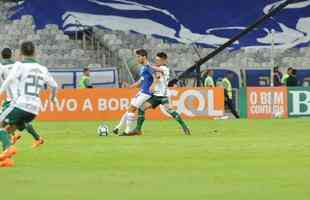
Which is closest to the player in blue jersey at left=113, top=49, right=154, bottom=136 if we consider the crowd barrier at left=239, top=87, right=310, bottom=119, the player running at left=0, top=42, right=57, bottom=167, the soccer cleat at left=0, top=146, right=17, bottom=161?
the player running at left=0, top=42, right=57, bottom=167

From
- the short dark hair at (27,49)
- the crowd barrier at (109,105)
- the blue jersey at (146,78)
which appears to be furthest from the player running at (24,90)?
the crowd barrier at (109,105)

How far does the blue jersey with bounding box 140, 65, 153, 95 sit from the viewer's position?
24.6m

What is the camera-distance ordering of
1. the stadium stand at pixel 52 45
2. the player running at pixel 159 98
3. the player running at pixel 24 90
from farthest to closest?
1. the stadium stand at pixel 52 45
2. the player running at pixel 159 98
3. the player running at pixel 24 90

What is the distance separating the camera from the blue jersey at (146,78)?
24578 millimetres

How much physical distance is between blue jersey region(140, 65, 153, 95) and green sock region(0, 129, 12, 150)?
9509 mm

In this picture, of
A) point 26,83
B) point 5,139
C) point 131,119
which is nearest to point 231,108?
point 131,119

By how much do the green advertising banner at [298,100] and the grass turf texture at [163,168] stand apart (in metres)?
12.8

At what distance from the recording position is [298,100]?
37.1 meters

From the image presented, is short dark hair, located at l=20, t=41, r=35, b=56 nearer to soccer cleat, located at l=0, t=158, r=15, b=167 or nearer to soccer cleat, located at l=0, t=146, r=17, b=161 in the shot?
soccer cleat, located at l=0, t=146, r=17, b=161

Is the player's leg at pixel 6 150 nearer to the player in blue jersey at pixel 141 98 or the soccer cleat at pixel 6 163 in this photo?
the soccer cleat at pixel 6 163

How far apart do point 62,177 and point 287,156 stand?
4930mm

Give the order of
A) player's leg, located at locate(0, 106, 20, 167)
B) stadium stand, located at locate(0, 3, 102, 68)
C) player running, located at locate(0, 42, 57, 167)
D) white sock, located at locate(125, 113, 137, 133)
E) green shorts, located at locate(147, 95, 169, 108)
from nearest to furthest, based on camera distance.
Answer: player's leg, located at locate(0, 106, 20, 167), player running, located at locate(0, 42, 57, 167), white sock, located at locate(125, 113, 137, 133), green shorts, located at locate(147, 95, 169, 108), stadium stand, located at locate(0, 3, 102, 68)

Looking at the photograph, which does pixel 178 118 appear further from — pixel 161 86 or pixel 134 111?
pixel 134 111

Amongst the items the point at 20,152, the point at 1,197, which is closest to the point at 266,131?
the point at 20,152
